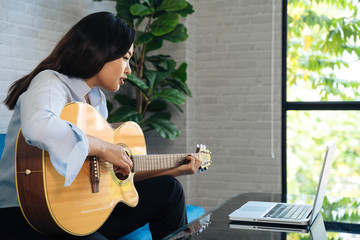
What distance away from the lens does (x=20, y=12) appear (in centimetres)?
269

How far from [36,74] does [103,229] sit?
599 mm

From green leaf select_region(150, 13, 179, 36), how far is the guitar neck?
142 cm

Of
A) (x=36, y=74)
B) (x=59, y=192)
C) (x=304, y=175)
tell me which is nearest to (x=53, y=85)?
(x=36, y=74)

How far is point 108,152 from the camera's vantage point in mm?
1518

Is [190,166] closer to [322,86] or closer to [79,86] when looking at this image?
[79,86]

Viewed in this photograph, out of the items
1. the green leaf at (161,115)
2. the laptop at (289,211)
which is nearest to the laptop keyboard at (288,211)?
the laptop at (289,211)

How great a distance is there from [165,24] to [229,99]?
919mm

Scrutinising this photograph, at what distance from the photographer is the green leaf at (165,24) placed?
3100mm

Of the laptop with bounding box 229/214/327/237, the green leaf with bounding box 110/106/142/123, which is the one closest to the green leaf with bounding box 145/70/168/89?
the green leaf with bounding box 110/106/142/123

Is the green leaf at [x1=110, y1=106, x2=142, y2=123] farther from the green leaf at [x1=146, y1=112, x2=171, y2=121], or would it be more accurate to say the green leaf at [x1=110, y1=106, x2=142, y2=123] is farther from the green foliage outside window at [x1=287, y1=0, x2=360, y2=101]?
the green foliage outside window at [x1=287, y1=0, x2=360, y2=101]

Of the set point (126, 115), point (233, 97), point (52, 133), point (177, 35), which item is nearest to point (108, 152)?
point (52, 133)

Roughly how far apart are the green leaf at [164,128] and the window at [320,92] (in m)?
0.91

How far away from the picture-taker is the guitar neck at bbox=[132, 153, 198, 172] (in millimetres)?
1771

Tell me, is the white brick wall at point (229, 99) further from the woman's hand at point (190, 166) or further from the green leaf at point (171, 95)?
the woman's hand at point (190, 166)
